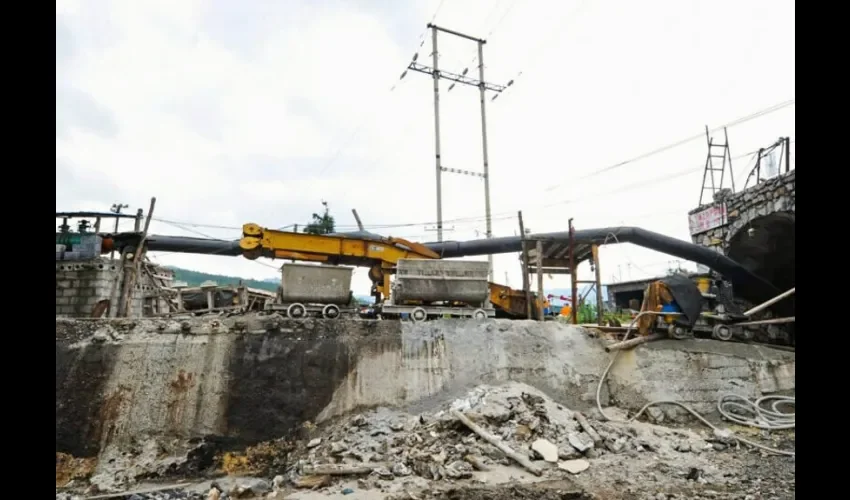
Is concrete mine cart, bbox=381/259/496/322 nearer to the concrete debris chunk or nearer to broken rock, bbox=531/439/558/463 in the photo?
broken rock, bbox=531/439/558/463

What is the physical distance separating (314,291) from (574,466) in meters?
5.90

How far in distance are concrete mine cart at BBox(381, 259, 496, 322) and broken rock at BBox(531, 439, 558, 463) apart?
3.32 meters

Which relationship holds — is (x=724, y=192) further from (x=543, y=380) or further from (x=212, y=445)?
(x=212, y=445)

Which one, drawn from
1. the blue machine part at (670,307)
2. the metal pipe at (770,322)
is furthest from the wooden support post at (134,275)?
the metal pipe at (770,322)

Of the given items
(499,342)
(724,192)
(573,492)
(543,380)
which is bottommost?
(573,492)

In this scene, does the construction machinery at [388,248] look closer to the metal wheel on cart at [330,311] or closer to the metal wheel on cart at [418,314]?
the metal wheel on cart at [418,314]

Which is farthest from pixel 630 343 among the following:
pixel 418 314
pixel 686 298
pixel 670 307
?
pixel 418 314

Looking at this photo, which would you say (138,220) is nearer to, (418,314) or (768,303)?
(418,314)

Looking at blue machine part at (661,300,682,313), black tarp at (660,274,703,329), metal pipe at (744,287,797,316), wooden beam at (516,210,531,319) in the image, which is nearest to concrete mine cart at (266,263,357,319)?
wooden beam at (516,210,531,319)

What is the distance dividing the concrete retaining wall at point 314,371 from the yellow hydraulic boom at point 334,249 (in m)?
2.55

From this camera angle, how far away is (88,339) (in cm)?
823

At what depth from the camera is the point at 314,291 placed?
10039 millimetres

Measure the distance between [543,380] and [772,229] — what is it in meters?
8.80
